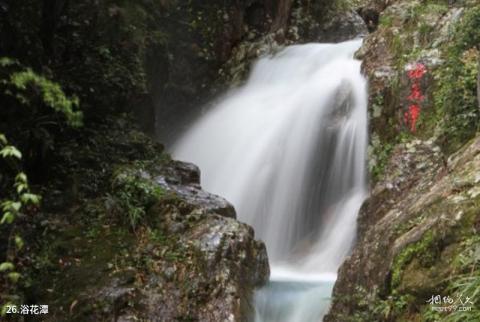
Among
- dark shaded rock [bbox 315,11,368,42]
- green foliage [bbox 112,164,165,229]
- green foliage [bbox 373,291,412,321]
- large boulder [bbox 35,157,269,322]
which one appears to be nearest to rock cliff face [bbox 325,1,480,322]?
green foliage [bbox 373,291,412,321]

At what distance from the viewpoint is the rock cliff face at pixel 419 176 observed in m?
4.43

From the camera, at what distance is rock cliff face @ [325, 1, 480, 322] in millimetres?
4434

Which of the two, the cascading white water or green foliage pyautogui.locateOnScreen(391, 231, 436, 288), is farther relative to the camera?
the cascading white water

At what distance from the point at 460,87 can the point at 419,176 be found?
1.30m

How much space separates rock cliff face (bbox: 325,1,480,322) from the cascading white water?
1.75 feet

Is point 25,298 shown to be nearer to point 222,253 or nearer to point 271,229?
point 222,253

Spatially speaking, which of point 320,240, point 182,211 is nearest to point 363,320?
point 182,211

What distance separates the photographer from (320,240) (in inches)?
329

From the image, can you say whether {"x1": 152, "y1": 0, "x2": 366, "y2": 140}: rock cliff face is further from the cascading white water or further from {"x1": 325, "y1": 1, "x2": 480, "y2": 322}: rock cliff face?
{"x1": 325, "y1": 1, "x2": 480, "y2": 322}: rock cliff face

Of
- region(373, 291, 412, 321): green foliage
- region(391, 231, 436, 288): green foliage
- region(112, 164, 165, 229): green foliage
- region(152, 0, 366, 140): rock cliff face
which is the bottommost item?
region(373, 291, 412, 321): green foliage

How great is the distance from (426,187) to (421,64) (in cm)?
304

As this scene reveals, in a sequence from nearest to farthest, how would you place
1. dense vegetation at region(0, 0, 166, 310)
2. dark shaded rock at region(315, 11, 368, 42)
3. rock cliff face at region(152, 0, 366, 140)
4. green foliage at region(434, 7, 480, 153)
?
dense vegetation at region(0, 0, 166, 310) < green foliage at region(434, 7, 480, 153) < rock cliff face at region(152, 0, 366, 140) < dark shaded rock at region(315, 11, 368, 42)

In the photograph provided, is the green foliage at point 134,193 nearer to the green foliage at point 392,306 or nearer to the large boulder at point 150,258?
the large boulder at point 150,258

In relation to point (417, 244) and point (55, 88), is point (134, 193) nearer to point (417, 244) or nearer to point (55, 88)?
→ point (55, 88)
